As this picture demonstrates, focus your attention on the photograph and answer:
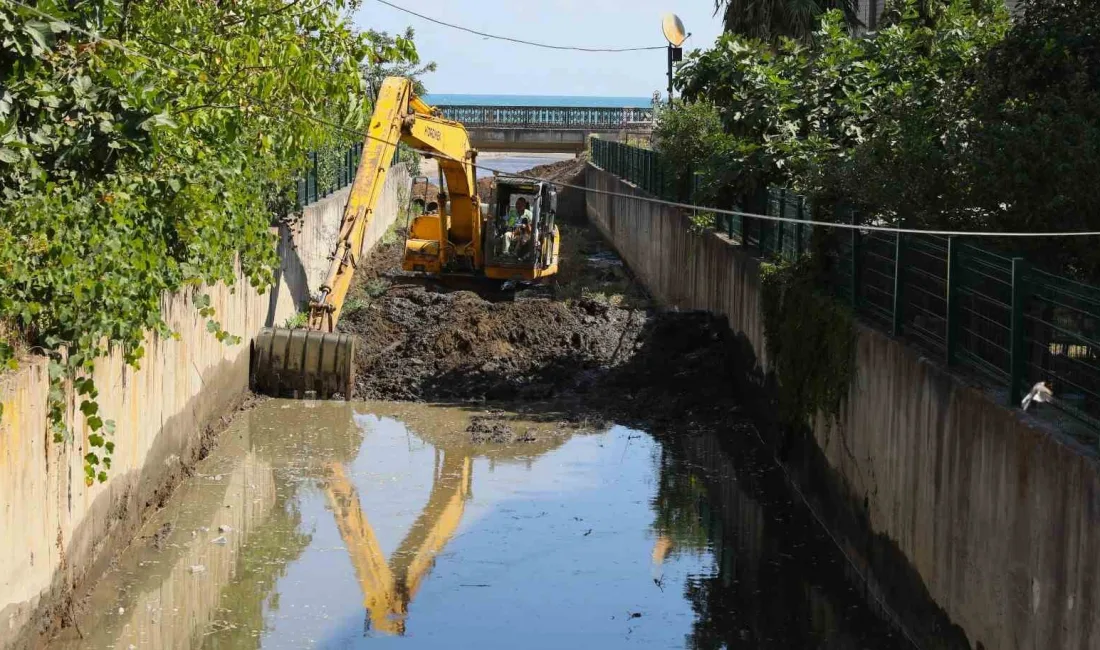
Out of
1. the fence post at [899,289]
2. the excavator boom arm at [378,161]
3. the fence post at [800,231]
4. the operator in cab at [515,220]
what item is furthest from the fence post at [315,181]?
the fence post at [899,289]

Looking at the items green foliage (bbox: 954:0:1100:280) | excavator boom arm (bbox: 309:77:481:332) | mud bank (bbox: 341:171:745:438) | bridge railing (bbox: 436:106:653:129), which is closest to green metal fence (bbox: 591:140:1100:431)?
green foliage (bbox: 954:0:1100:280)

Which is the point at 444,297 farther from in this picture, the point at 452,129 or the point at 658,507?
the point at 658,507

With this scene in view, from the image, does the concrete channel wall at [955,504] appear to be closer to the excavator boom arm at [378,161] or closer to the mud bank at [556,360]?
the mud bank at [556,360]

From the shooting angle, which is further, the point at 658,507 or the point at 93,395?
the point at 658,507

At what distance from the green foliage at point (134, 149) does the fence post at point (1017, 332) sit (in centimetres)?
615

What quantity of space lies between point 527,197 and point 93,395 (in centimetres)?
1826

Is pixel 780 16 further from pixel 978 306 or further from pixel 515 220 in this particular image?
pixel 978 306

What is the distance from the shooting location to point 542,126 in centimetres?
6712

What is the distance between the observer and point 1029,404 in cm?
878

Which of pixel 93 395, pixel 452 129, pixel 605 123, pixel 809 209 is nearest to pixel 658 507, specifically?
pixel 809 209

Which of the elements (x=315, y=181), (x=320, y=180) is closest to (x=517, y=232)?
(x=315, y=181)

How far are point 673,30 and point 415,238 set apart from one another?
13344 mm

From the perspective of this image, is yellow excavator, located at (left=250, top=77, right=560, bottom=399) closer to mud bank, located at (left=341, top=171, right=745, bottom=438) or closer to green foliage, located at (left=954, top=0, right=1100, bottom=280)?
mud bank, located at (left=341, top=171, right=745, bottom=438)

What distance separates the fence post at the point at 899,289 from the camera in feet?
39.9
